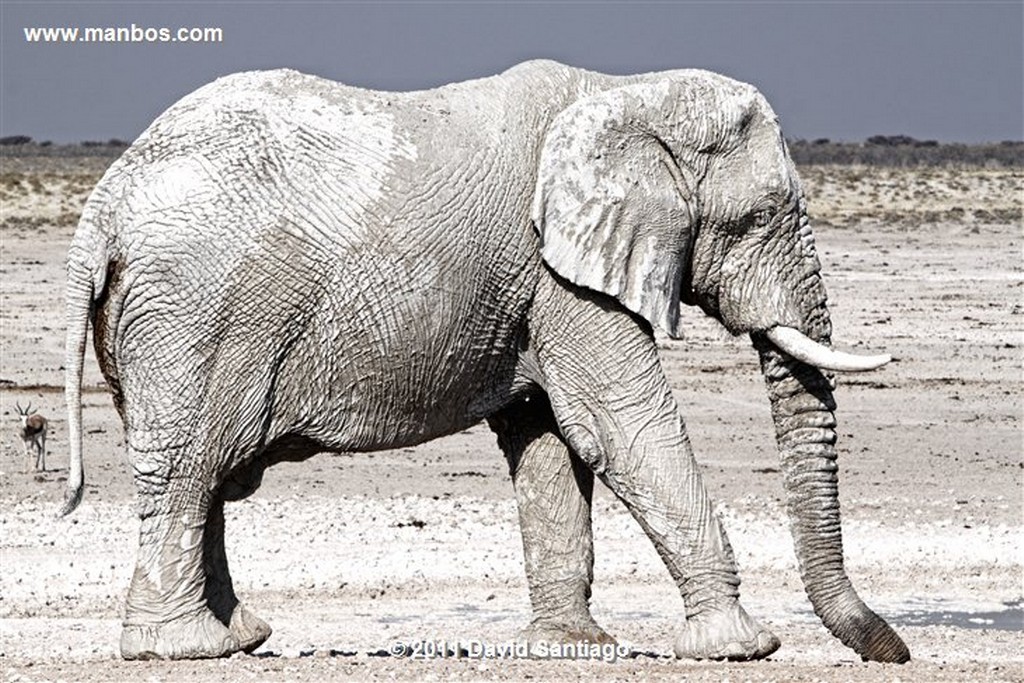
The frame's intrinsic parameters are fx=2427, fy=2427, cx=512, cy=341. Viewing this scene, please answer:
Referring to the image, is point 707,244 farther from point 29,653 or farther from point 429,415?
point 29,653

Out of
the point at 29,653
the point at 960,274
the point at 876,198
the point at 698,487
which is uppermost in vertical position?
the point at 876,198

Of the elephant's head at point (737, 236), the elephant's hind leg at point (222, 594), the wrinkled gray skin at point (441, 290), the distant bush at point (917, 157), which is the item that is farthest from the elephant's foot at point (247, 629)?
the distant bush at point (917, 157)

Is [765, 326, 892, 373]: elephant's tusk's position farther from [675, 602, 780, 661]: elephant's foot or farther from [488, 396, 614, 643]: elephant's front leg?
[488, 396, 614, 643]: elephant's front leg

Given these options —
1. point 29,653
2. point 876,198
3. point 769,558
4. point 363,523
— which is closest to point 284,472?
point 363,523

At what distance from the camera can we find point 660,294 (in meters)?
10.0

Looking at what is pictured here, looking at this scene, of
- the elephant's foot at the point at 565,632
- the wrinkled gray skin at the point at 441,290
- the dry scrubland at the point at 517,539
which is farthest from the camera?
the dry scrubland at the point at 517,539

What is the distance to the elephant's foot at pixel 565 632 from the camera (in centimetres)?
1092

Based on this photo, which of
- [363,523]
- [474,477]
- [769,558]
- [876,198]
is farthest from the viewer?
[876,198]

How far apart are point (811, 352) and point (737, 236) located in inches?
23.1

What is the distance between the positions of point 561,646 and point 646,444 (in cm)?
130

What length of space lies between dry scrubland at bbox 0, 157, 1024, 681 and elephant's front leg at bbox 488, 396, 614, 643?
408 mm

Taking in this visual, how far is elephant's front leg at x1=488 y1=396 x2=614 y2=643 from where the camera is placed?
10.9 metres

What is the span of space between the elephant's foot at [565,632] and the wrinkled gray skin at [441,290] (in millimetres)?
828

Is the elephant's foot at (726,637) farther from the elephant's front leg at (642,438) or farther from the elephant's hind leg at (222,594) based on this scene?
the elephant's hind leg at (222,594)
